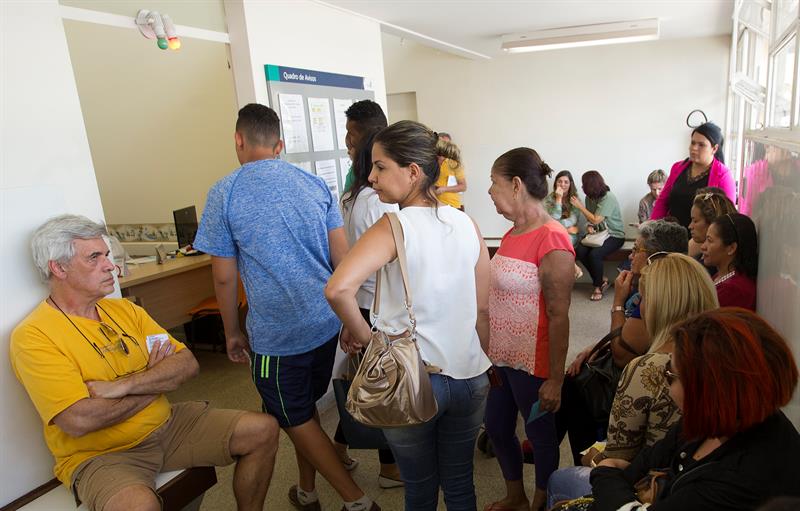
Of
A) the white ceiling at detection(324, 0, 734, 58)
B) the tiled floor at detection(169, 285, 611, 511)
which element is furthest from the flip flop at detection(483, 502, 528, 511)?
the white ceiling at detection(324, 0, 734, 58)

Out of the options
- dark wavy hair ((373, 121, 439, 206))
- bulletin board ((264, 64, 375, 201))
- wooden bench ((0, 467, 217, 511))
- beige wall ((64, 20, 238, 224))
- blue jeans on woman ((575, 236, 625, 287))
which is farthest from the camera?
blue jeans on woman ((575, 236, 625, 287))

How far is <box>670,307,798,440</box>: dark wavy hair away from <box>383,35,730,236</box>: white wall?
671 centimetres

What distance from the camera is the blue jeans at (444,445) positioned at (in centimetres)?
150

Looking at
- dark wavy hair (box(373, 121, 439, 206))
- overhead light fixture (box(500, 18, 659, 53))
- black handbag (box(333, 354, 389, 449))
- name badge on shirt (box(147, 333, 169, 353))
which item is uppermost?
overhead light fixture (box(500, 18, 659, 53))

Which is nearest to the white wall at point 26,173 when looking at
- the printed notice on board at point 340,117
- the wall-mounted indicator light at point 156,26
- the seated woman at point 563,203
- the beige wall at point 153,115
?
the wall-mounted indicator light at point 156,26

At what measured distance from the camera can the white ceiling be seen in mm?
3982

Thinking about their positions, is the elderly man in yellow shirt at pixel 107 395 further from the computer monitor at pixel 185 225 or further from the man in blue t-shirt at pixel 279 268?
the computer monitor at pixel 185 225

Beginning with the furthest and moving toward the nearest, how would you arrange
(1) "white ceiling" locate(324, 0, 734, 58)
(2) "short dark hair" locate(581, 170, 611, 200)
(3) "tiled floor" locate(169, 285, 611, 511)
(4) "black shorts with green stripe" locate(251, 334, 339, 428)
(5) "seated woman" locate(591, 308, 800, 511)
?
(2) "short dark hair" locate(581, 170, 611, 200)
(1) "white ceiling" locate(324, 0, 734, 58)
(3) "tiled floor" locate(169, 285, 611, 511)
(4) "black shorts with green stripe" locate(251, 334, 339, 428)
(5) "seated woman" locate(591, 308, 800, 511)

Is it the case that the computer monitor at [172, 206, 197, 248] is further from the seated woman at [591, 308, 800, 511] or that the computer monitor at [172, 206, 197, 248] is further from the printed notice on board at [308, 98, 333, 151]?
the seated woman at [591, 308, 800, 511]

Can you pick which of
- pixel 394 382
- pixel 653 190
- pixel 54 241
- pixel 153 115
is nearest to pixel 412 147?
pixel 394 382

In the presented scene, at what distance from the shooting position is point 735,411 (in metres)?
1.03

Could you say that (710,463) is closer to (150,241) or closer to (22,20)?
(22,20)

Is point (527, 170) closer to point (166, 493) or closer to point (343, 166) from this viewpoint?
point (166, 493)

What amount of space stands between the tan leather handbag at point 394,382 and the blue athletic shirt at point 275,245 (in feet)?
2.56
